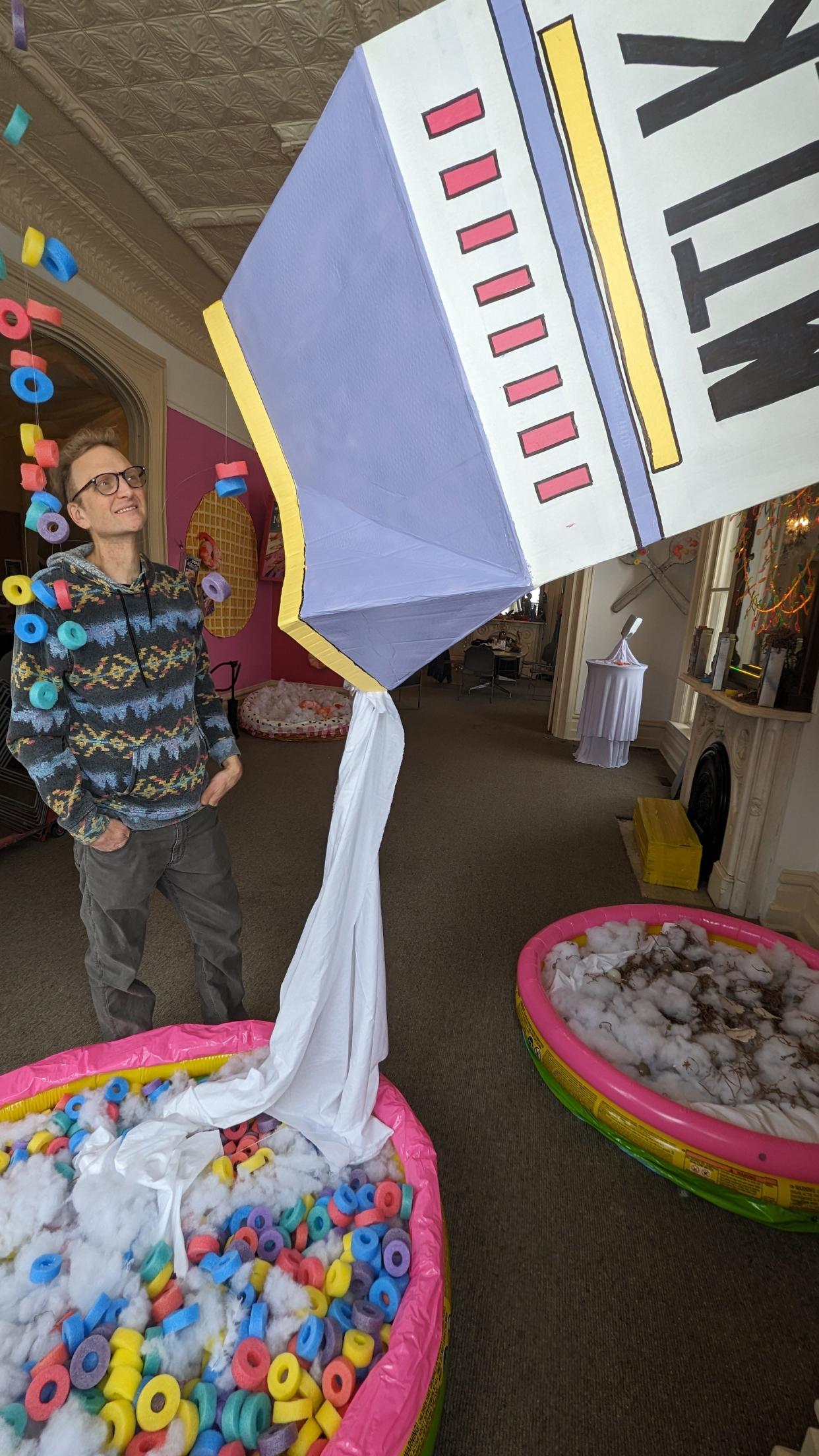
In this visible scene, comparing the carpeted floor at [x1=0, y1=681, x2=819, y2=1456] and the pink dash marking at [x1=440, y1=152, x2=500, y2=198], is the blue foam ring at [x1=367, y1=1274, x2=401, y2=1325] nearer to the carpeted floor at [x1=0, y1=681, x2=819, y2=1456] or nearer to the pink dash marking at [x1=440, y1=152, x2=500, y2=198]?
the carpeted floor at [x1=0, y1=681, x2=819, y2=1456]

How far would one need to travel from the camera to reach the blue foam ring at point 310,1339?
93 centimetres

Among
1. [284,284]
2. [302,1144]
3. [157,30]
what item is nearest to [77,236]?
[157,30]

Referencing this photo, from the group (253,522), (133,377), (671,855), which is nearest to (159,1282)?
(671,855)

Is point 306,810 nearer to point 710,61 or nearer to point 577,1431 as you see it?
point 577,1431

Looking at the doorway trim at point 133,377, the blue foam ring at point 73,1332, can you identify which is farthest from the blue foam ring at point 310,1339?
the doorway trim at point 133,377

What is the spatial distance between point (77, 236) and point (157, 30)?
1.33 m

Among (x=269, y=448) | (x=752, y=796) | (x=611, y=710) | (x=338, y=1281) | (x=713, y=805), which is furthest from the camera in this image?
(x=611, y=710)

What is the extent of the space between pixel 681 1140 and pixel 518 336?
4.86ft

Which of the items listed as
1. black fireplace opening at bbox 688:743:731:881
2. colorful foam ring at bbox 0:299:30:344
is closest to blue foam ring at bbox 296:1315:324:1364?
colorful foam ring at bbox 0:299:30:344

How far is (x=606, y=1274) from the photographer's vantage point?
122 cm

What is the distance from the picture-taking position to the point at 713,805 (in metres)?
2.86

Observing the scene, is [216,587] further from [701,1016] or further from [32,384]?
[701,1016]

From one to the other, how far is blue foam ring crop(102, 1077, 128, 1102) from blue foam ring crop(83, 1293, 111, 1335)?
1.23 ft

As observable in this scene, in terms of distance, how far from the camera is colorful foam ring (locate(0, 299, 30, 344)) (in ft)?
2.88
